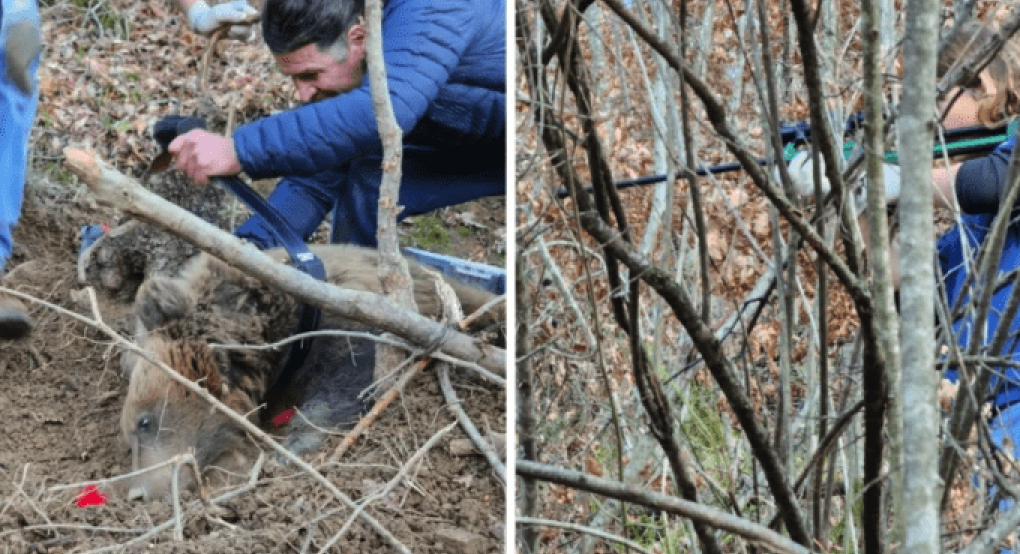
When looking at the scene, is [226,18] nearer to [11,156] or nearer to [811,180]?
[11,156]

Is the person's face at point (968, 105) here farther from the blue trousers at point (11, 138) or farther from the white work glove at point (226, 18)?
the blue trousers at point (11, 138)

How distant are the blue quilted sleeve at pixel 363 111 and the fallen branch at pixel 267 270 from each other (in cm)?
13

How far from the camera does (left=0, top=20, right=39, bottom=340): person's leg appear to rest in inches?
72.3

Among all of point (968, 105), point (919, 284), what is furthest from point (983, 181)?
point (919, 284)

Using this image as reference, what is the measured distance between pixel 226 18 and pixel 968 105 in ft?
5.62

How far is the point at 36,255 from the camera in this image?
6.16 feet

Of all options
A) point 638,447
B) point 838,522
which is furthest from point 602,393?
point 838,522

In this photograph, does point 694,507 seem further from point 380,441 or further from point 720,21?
point 720,21

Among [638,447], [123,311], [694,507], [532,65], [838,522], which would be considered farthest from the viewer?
[838,522]

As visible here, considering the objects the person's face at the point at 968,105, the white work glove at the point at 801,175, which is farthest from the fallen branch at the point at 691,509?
the person's face at the point at 968,105

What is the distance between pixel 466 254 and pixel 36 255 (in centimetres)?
64

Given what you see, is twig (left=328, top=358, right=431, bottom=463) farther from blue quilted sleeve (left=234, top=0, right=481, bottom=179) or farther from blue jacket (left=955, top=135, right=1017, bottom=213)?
blue jacket (left=955, top=135, right=1017, bottom=213)

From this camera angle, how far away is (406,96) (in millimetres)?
1951

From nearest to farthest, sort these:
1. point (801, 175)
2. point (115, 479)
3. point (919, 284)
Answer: point (919, 284), point (115, 479), point (801, 175)
